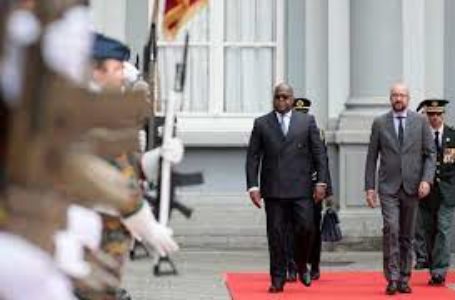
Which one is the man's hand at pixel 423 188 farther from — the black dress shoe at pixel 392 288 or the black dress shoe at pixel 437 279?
the black dress shoe at pixel 437 279

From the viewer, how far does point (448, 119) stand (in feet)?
55.7

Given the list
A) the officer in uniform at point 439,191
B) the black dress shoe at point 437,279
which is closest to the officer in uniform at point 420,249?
the officer in uniform at point 439,191

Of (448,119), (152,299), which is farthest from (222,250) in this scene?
(152,299)

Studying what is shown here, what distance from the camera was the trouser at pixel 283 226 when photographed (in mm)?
11859

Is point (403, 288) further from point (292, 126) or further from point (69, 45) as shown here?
point (69, 45)

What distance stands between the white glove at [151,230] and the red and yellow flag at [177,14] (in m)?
0.70

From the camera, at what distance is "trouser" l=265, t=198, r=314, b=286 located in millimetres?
11859

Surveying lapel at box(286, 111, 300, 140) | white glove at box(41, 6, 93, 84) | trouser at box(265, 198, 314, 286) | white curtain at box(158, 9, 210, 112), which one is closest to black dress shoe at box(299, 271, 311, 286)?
trouser at box(265, 198, 314, 286)

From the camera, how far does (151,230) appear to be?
4.29m

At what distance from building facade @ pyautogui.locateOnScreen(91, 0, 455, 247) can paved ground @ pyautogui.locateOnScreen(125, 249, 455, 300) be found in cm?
90

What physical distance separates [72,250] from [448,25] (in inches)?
590

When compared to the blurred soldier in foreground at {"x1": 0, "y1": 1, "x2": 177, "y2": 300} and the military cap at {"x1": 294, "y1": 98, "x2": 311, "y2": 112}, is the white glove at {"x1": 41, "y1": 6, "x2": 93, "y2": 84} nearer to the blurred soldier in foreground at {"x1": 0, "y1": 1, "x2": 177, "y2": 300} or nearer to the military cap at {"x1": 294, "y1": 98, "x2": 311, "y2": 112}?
the blurred soldier in foreground at {"x1": 0, "y1": 1, "x2": 177, "y2": 300}

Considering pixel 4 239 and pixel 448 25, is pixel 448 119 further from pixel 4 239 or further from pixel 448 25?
pixel 4 239

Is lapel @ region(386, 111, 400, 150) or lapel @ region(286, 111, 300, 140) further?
lapel @ region(286, 111, 300, 140)
